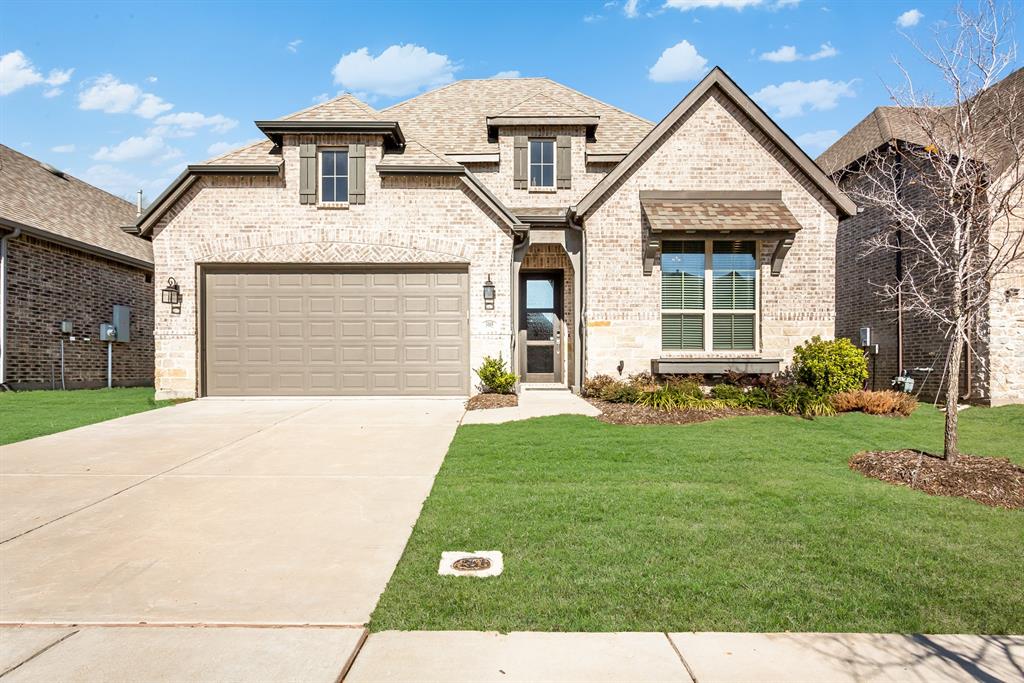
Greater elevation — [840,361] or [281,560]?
[840,361]

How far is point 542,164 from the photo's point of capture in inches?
651

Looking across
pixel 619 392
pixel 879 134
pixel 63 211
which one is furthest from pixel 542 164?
pixel 63 211

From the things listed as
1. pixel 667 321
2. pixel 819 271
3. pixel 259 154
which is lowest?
pixel 667 321

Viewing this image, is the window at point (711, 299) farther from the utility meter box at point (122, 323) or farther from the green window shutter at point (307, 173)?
the utility meter box at point (122, 323)

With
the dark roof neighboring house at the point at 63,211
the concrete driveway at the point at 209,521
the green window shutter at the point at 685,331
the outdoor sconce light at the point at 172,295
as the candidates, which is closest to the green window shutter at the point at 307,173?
the outdoor sconce light at the point at 172,295

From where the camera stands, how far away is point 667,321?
13.5 m

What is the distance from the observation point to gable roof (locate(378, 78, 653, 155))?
56.7ft

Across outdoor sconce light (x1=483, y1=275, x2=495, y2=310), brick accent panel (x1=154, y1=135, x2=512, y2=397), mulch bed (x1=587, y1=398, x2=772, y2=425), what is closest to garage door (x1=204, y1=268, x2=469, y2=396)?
brick accent panel (x1=154, y1=135, x2=512, y2=397)

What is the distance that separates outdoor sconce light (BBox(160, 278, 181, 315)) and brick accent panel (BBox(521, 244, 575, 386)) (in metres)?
8.30

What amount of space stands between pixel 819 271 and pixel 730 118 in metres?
4.12

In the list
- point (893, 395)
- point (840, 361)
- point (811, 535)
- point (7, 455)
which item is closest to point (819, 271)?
point (840, 361)

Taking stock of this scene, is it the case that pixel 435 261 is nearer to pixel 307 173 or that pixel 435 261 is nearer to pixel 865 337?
pixel 307 173

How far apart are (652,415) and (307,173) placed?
31.0ft

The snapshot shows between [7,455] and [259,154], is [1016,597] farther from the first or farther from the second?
[259,154]
